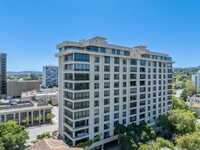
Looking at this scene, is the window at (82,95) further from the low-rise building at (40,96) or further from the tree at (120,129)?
the low-rise building at (40,96)

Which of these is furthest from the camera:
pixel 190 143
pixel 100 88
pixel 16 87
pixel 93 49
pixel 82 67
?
pixel 16 87

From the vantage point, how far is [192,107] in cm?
6481

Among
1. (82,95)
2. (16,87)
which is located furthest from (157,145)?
(16,87)

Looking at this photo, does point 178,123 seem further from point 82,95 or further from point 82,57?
point 82,57

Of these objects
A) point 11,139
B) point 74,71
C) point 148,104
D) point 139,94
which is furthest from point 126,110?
point 11,139

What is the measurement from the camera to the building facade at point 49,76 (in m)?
156

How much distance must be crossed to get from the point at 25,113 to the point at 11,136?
91.5 feet

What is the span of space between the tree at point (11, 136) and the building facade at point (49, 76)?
133 metres

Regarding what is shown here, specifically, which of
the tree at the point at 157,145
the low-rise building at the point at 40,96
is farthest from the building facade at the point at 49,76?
the tree at the point at 157,145

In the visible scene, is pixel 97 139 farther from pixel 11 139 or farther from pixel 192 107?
pixel 192 107

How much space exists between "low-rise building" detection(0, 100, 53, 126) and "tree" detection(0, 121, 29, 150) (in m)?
21.3

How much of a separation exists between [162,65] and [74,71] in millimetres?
39499

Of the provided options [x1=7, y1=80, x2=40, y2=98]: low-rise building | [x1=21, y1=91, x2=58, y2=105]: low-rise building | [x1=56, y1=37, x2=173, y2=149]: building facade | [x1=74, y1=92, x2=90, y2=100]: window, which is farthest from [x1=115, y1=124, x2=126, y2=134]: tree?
[x1=7, y1=80, x2=40, y2=98]: low-rise building

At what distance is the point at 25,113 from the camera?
53562 millimetres
